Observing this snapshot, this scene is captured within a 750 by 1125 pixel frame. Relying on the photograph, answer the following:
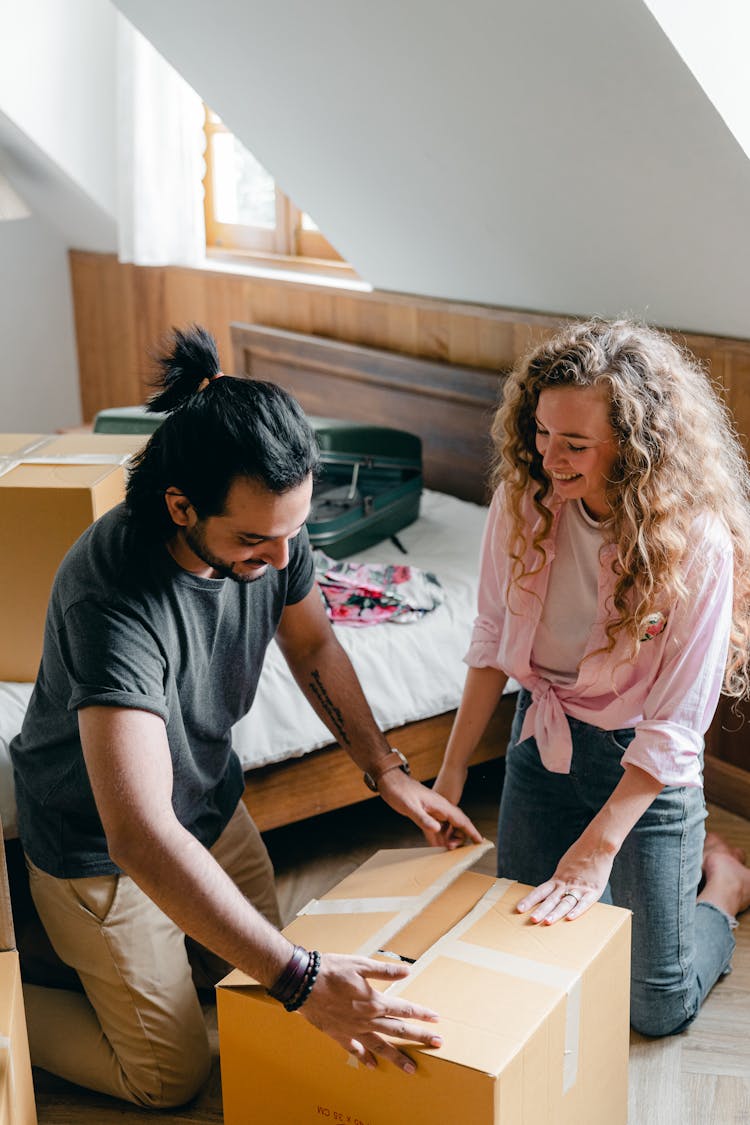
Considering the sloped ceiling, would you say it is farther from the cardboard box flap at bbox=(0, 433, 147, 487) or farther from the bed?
the cardboard box flap at bbox=(0, 433, 147, 487)

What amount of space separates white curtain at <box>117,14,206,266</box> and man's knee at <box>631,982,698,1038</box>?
274 centimetres

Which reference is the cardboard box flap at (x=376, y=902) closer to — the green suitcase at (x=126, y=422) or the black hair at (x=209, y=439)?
the black hair at (x=209, y=439)

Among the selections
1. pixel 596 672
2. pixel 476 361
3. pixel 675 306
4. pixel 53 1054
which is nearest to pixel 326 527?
pixel 476 361

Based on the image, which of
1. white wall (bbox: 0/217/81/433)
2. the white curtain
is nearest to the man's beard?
the white curtain

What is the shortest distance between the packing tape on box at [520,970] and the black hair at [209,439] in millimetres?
569

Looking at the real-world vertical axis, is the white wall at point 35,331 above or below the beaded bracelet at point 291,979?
above

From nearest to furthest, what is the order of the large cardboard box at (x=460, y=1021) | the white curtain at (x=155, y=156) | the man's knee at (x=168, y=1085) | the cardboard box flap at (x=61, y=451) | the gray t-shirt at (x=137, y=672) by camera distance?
1. the large cardboard box at (x=460, y=1021)
2. the gray t-shirt at (x=137, y=672)
3. the man's knee at (x=168, y=1085)
4. the cardboard box flap at (x=61, y=451)
5. the white curtain at (x=155, y=156)

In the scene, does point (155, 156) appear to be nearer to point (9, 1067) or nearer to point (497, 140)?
point (497, 140)

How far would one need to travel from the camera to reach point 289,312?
363 centimetres

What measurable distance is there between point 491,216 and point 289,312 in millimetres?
1164

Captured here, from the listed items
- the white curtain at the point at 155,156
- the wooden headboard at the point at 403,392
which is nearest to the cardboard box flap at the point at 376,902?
the wooden headboard at the point at 403,392

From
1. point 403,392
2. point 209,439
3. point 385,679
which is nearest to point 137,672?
point 209,439

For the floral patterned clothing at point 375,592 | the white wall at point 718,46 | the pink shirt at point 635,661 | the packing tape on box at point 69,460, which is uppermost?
the white wall at point 718,46

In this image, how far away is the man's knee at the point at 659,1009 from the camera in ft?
5.92
